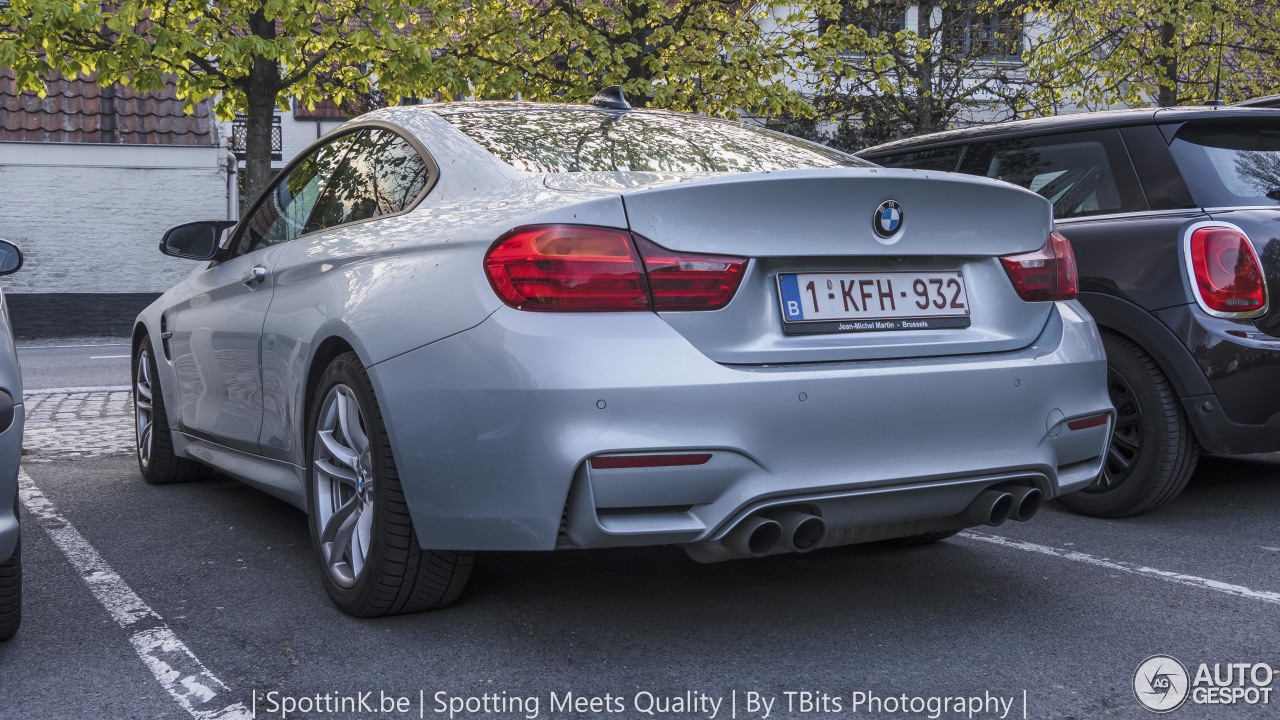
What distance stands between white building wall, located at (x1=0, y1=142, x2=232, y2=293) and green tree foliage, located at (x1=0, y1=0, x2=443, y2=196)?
10001 millimetres

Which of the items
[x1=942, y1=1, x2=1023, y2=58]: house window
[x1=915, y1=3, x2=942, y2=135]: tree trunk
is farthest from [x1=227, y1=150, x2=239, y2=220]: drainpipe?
[x1=942, y1=1, x2=1023, y2=58]: house window

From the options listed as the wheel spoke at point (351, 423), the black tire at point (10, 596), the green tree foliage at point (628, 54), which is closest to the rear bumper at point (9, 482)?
the black tire at point (10, 596)

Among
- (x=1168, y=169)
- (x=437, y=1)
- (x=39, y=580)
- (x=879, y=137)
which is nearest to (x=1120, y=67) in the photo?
(x=879, y=137)

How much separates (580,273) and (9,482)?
57.9 inches

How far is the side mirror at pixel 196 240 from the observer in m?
5.17

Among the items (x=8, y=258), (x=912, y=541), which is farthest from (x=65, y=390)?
(x=912, y=541)

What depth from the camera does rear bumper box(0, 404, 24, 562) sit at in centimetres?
316

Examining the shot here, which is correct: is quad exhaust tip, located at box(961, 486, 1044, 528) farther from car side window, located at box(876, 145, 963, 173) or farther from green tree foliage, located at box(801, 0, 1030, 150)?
green tree foliage, located at box(801, 0, 1030, 150)

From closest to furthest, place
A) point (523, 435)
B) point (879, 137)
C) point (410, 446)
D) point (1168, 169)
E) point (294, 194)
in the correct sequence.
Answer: point (523, 435)
point (410, 446)
point (294, 194)
point (1168, 169)
point (879, 137)

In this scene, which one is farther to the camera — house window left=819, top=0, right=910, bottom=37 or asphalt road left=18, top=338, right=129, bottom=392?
house window left=819, top=0, right=910, bottom=37

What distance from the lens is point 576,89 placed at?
39.1 feet

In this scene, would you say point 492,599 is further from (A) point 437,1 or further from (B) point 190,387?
(A) point 437,1

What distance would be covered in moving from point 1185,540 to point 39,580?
3.84m

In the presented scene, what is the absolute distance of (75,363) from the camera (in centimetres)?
1465
